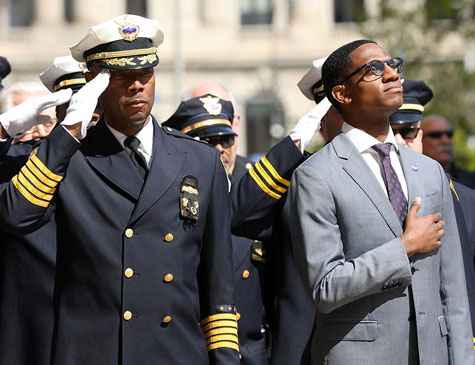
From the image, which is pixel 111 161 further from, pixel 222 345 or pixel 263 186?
pixel 263 186

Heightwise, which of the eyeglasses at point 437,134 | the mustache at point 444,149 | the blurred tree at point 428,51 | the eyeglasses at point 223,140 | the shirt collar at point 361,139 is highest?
the shirt collar at point 361,139

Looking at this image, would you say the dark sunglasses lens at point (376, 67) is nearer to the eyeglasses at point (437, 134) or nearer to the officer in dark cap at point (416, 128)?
the officer in dark cap at point (416, 128)

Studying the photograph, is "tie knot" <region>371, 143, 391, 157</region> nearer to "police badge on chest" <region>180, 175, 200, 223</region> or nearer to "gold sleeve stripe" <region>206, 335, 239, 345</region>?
"police badge on chest" <region>180, 175, 200, 223</region>

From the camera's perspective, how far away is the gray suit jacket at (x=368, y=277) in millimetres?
4055

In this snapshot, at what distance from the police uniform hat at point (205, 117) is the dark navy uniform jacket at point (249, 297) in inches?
26.5

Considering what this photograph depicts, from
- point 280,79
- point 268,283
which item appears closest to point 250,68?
point 280,79

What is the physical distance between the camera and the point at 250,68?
3684 centimetres

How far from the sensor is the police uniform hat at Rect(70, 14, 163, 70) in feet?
14.0

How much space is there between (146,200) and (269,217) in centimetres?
118

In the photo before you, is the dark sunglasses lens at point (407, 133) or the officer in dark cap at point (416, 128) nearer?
the officer in dark cap at point (416, 128)

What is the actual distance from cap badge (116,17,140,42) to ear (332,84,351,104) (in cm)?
82

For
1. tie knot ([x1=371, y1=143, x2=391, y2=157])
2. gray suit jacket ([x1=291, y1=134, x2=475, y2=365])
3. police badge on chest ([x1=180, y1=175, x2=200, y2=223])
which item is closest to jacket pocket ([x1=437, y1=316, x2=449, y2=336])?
gray suit jacket ([x1=291, y1=134, x2=475, y2=365])

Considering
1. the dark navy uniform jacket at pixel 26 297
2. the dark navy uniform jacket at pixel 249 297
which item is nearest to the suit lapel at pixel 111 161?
the dark navy uniform jacket at pixel 26 297

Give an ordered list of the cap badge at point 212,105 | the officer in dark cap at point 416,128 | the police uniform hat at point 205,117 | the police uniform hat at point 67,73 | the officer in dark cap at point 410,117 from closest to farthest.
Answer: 1. the police uniform hat at point 67,73
2. the officer in dark cap at point 416,128
3. the officer in dark cap at point 410,117
4. the police uniform hat at point 205,117
5. the cap badge at point 212,105
